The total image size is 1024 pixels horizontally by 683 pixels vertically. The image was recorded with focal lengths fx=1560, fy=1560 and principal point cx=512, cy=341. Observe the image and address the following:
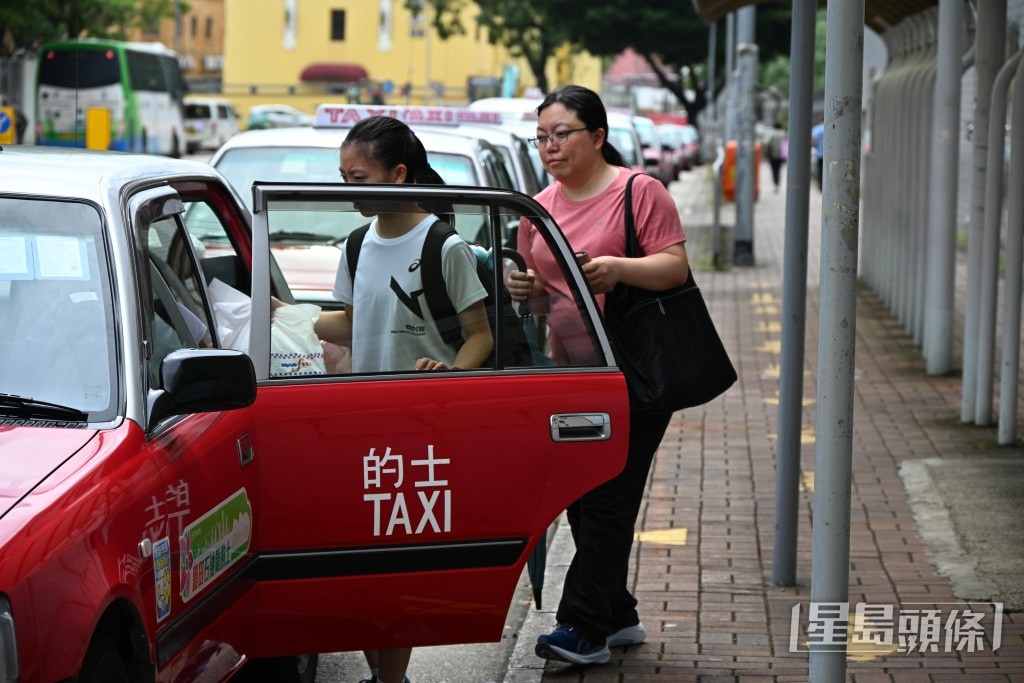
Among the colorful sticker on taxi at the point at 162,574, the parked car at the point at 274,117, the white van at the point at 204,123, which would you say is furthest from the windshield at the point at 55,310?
the white van at the point at 204,123

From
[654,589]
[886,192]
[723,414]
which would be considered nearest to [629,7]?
[886,192]

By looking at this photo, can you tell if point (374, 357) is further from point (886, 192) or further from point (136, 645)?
point (886, 192)

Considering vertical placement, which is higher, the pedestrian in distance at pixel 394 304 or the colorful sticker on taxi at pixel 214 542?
the pedestrian in distance at pixel 394 304

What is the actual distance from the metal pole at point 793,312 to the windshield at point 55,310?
9.44ft

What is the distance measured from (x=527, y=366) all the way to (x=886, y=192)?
11.4m

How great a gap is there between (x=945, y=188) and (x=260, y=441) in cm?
779

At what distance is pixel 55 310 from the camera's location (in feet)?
12.1

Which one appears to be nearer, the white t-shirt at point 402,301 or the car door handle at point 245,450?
the car door handle at point 245,450

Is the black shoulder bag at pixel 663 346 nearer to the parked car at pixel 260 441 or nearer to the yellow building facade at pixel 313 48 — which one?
the parked car at pixel 260 441

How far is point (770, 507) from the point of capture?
730 cm

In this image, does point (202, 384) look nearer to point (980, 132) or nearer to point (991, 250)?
point (991, 250)

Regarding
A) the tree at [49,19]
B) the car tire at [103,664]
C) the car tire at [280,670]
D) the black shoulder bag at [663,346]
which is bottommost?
the car tire at [280,670]

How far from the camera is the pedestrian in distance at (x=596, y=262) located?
4.53m

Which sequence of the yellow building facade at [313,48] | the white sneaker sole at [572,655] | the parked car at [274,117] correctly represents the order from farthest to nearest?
1. the yellow building facade at [313,48]
2. the parked car at [274,117]
3. the white sneaker sole at [572,655]
